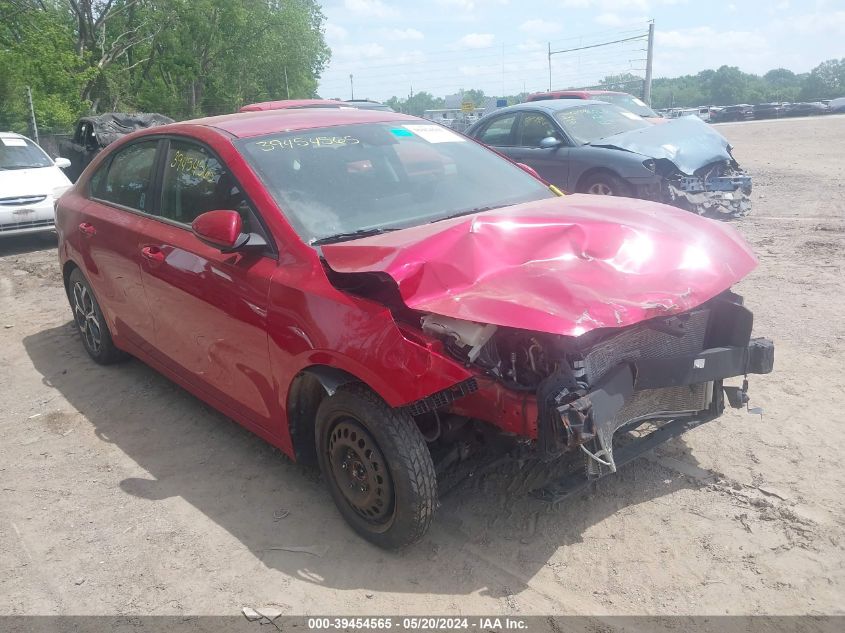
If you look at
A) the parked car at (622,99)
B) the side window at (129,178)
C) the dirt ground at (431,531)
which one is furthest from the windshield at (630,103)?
the side window at (129,178)

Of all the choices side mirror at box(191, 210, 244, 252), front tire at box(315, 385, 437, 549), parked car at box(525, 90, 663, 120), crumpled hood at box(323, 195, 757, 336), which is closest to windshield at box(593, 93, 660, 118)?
parked car at box(525, 90, 663, 120)

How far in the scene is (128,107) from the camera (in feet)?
113

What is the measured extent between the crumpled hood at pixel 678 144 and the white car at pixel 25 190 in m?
7.57

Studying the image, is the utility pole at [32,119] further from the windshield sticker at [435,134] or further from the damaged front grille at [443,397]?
the damaged front grille at [443,397]

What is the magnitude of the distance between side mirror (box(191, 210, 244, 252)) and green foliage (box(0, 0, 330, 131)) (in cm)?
2395

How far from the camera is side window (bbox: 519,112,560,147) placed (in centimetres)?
952

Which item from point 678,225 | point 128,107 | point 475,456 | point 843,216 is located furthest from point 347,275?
point 128,107

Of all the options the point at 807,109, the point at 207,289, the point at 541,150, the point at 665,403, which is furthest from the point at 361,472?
the point at 807,109

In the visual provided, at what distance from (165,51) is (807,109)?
124 feet

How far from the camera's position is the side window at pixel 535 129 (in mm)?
9516

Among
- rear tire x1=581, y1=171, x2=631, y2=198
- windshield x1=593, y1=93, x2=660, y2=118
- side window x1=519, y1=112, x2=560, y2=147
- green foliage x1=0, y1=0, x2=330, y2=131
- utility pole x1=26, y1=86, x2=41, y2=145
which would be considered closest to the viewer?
rear tire x1=581, y1=171, x2=631, y2=198

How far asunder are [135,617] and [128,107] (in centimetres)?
3634

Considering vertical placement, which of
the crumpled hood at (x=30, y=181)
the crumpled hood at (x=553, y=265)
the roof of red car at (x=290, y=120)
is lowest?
the crumpled hood at (x=30, y=181)

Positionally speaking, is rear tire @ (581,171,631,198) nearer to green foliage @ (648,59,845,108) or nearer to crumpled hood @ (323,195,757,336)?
crumpled hood @ (323,195,757,336)
